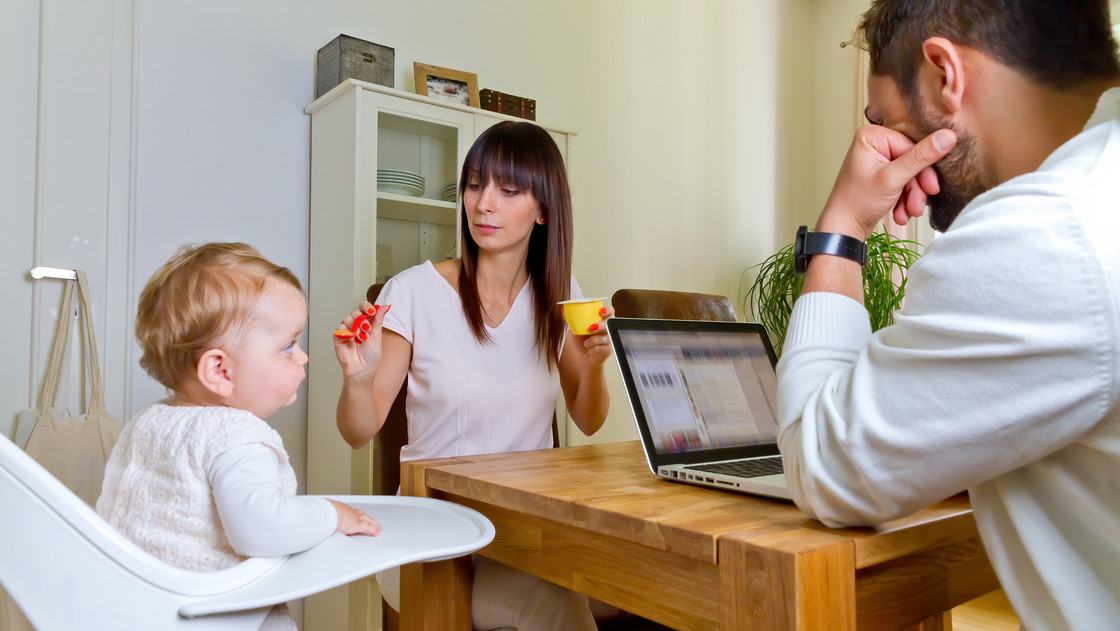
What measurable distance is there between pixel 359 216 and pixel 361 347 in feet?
3.34

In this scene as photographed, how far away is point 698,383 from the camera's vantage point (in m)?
1.26

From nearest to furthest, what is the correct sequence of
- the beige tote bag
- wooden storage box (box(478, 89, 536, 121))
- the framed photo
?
the beige tote bag
the framed photo
wooden storage box (box(478, 89, 536, 121))

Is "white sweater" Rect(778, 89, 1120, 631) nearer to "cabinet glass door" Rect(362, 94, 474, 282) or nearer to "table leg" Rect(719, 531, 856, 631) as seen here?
"table leg" Rect(719, 531, 856, 631)

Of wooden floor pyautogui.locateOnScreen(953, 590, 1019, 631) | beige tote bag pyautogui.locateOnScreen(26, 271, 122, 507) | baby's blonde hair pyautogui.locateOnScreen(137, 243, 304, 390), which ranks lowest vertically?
wooden floor pyautogui.locateOnScreen(953, 590, 1019, 631)

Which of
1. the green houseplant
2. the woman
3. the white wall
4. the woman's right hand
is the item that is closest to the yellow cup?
the woman

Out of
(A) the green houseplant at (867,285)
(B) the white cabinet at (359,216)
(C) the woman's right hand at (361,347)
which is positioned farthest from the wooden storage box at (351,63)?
(A) the green houseplant at (867,285)

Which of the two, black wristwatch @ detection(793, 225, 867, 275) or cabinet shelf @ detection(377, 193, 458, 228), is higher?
cabinet shelf @ detection(377, 193, 458, 228)

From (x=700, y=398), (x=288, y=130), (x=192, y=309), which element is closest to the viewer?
(x=192, y=309)

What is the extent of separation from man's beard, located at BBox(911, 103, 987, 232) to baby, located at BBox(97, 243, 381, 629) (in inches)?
34.2

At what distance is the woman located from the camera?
1.78 m

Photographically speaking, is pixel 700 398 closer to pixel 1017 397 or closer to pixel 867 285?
pixel 1017 397

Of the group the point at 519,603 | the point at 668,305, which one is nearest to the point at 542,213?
the point at 668,305

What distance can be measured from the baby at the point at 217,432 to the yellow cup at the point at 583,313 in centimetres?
49

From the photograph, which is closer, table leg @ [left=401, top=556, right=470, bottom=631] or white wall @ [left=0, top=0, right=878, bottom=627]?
table leg @ [left=401, top=556, right=470, bottom=631]
